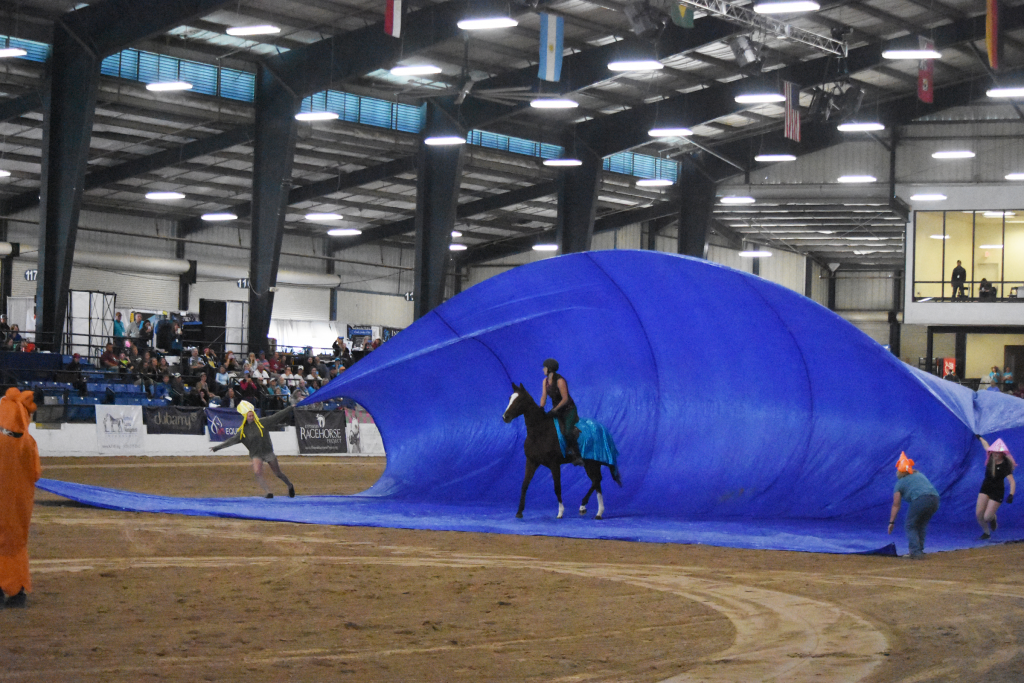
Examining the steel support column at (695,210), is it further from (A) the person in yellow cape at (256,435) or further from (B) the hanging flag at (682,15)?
(A) the person in yellow cape at (256,435)

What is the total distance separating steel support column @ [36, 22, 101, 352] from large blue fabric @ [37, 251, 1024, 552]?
47.7ft

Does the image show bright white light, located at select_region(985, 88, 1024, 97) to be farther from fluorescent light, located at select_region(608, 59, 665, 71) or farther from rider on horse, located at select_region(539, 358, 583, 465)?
rider on horse, located at select_region(539, 358, 583, 465)

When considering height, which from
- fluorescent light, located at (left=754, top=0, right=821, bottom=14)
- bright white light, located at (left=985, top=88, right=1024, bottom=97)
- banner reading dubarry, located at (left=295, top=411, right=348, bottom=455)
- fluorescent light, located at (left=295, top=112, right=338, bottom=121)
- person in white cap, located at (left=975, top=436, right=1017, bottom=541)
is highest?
bright white light, located at (left=985, top=88, right=1024, bottom=97)

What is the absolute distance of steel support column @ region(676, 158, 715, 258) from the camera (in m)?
45.5

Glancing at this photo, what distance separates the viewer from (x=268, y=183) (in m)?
33.1

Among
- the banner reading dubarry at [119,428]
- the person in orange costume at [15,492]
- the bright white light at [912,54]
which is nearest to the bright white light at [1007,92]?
the bright white light at [912,54]

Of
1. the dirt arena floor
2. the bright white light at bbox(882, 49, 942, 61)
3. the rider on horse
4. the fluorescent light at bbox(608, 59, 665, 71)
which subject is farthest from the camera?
the bright white light at bbox(882, 49, 942, 61)

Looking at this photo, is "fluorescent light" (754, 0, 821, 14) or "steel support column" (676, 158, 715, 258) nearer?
"fluorescent light" (754, 0, 821, 14)

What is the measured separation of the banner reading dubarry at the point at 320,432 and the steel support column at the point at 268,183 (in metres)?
5.02

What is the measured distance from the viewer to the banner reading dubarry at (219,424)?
28219 millimetres

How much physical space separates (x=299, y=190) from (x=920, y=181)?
23.5m

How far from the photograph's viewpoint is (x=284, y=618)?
25.8ft

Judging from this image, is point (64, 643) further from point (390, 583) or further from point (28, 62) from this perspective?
point (28, 62)

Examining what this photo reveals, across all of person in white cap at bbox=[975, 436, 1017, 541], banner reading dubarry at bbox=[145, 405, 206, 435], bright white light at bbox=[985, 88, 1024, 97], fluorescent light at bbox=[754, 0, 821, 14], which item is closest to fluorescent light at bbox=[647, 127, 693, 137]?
bright white light at bbox=[985, 88, 1024, 97]
